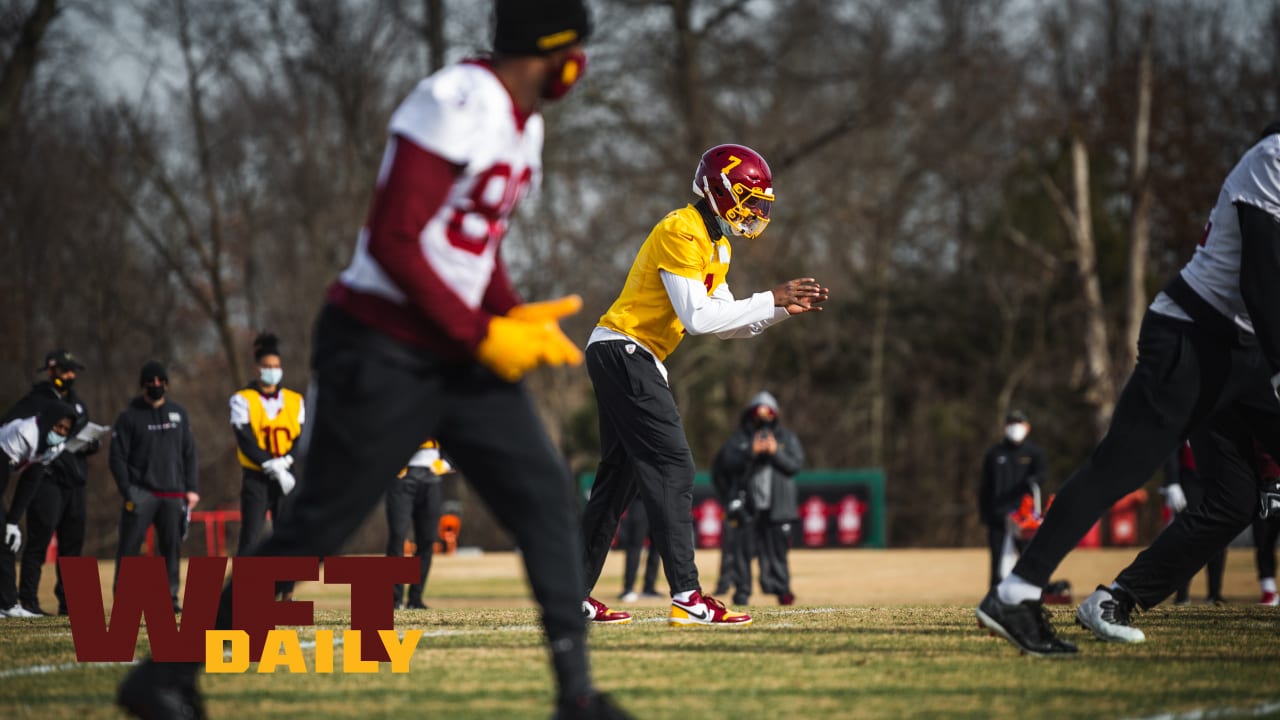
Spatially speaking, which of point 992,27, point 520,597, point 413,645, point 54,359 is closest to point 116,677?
point 413,645

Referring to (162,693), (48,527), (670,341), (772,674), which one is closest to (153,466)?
(48,527)

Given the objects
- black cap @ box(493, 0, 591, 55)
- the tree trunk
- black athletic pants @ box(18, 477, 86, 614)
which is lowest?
black athletic pants @ box(18, 477, 86, 614)

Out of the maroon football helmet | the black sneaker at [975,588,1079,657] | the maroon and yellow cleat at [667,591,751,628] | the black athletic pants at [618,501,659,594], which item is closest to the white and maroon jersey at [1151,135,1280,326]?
the black sneaker at [975,588,1079,657]

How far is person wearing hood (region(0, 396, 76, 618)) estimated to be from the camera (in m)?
12.3

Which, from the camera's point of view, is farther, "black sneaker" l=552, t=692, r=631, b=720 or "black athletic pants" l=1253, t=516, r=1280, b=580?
"black athletic pants" l=1253, t=516, r=1280, b=580

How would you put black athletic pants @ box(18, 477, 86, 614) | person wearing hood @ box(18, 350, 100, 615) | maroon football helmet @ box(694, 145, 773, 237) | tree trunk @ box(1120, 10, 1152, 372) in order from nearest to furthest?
maroon football helmet @ box(694, 145, 773, 237) < person wearing hood @ box(18, 350, 100, 615) < black athletic pants @ box(18, 477, 86, 614) < tree trunk @ box(1120, 10, 1152, 372)

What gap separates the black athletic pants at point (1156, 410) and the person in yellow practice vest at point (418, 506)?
25.3 feet

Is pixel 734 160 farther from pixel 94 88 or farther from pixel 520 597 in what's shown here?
pixel 94 88

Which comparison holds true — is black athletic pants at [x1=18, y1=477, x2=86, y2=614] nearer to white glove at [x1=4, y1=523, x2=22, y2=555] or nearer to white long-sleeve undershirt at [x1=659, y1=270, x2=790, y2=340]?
white glove at [x1=4, y1=523, x2=22, y2=555]

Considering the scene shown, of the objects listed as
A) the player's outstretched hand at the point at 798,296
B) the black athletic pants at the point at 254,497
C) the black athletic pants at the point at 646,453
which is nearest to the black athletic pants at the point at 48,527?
the black athletic pants at the point at 254,497

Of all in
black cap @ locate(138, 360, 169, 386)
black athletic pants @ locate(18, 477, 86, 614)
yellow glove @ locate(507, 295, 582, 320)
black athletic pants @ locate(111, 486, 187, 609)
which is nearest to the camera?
yellow glove @ locate(507, 295, 582, 320)

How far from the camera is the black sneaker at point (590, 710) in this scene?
4.12 m

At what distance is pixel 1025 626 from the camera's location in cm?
583

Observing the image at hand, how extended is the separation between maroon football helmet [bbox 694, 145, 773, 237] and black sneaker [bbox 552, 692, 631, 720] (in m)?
3.79
